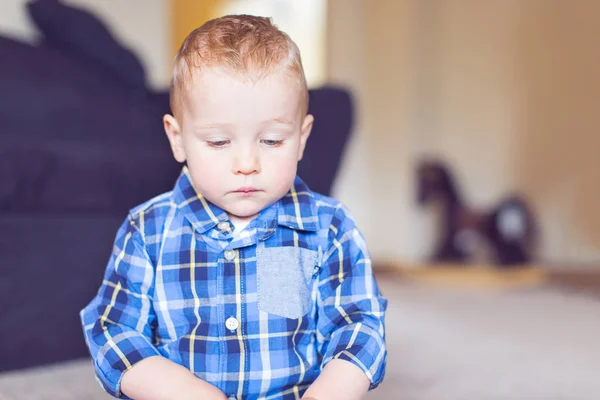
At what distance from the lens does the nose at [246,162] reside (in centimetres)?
74

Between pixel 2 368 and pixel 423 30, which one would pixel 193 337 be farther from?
pixel 423 30

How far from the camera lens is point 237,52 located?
73cm

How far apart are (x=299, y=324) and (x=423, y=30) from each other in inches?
144

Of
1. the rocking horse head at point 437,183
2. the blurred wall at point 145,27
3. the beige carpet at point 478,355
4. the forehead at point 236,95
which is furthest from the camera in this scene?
the rocking horse head at point 437,183

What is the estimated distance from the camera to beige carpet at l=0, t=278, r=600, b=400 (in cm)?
123

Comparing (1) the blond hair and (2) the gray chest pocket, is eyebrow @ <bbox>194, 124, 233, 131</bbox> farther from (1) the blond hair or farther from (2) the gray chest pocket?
(2) the gray chest pocket

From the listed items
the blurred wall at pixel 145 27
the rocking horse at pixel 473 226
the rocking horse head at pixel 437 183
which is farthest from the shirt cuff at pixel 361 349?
the rocking horse head at pixel 437 183

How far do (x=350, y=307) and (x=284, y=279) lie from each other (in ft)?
0.31

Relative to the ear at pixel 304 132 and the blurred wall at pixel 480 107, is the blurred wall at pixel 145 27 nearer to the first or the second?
the blurred wall at pixel 480 107

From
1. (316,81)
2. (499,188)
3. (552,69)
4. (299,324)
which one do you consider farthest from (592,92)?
(299,324)

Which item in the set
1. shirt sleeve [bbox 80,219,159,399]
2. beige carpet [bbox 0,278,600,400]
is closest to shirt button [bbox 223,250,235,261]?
shirt sleeve [bbox 80,219,159,399]

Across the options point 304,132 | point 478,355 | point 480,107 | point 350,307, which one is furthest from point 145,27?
point 480,107

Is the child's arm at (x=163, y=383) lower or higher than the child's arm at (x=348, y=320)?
lower

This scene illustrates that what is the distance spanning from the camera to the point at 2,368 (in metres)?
1.25
